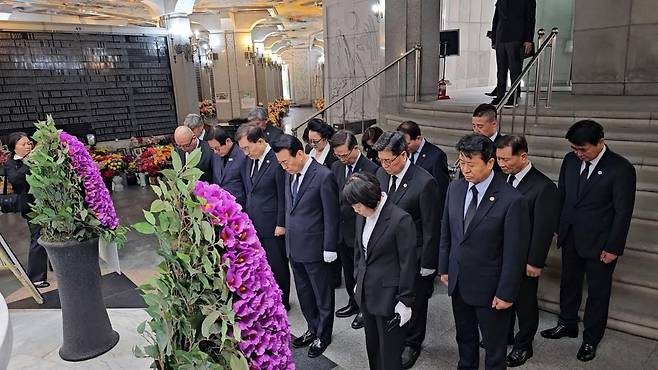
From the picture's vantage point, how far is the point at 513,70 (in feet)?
20.1

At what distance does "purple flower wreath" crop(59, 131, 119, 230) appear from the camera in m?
2.98

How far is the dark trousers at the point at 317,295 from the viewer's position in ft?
10.7

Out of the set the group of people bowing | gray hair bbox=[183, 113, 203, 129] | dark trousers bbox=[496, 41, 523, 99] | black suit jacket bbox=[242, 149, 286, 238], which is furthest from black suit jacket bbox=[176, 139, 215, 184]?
dark trousers bbox=[496, 41, 523, 99]

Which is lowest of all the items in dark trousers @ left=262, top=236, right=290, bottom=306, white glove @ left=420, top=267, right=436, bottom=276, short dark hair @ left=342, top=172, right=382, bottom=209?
dark trousers @ left=262, top=236, right=290, bottom=306

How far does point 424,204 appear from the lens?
2848 millimetres

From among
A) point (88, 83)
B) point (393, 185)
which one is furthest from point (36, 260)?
point (88, 83)

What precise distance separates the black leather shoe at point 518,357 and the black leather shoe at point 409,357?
59cm

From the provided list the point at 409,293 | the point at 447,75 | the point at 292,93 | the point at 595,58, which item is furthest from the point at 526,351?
the point at 292,93

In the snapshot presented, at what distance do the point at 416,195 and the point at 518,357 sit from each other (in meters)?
1.28

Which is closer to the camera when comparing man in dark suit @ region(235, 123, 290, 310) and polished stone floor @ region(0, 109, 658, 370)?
polished stone floor @ region(0, 109, 658, 370)

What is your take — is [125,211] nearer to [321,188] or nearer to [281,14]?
[321,188]

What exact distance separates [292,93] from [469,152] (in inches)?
1533

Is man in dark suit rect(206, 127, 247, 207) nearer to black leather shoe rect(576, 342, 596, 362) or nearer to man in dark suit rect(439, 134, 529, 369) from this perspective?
man in dark suit rect(439, 134, 529, 369)

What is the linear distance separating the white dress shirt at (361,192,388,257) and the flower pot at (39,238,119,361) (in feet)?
6.01
